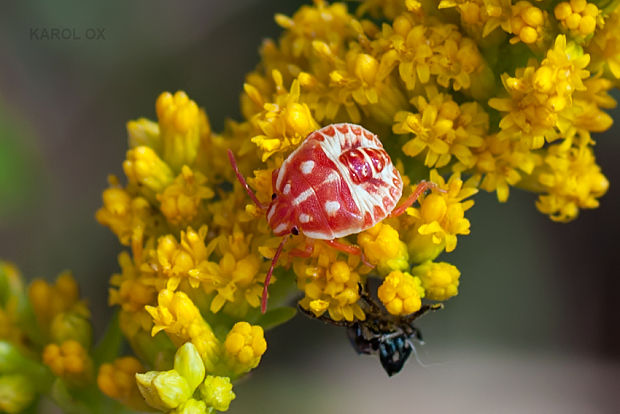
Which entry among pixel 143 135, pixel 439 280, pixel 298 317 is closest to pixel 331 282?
pixel 439 280

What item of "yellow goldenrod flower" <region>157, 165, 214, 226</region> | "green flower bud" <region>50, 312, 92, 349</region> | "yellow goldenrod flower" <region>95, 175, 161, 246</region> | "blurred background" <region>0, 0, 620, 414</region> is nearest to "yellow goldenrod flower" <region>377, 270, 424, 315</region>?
"yellow goldenrod flower" <region>157, 165, 214, 226</region>

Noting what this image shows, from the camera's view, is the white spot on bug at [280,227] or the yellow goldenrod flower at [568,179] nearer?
the white spot on bug at [280,227]

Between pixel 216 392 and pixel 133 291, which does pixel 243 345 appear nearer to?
pixel 216 392

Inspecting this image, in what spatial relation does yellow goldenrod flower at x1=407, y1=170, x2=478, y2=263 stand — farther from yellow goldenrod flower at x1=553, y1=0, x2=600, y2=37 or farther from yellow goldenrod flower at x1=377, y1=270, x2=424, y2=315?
yellow goldenrod flower at x1=553, y1=0, x2=600, y2=37

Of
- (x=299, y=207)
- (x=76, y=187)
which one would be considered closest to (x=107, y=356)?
(x=299, y=207)

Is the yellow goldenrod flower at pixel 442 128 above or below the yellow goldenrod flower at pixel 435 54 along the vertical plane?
below

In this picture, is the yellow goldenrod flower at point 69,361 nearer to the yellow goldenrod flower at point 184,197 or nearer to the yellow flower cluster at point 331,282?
the yellow goldenrod flower at point 184,197

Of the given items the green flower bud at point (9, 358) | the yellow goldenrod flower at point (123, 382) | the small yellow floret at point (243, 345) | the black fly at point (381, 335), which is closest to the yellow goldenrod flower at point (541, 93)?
the black fly at point (381, 335)
